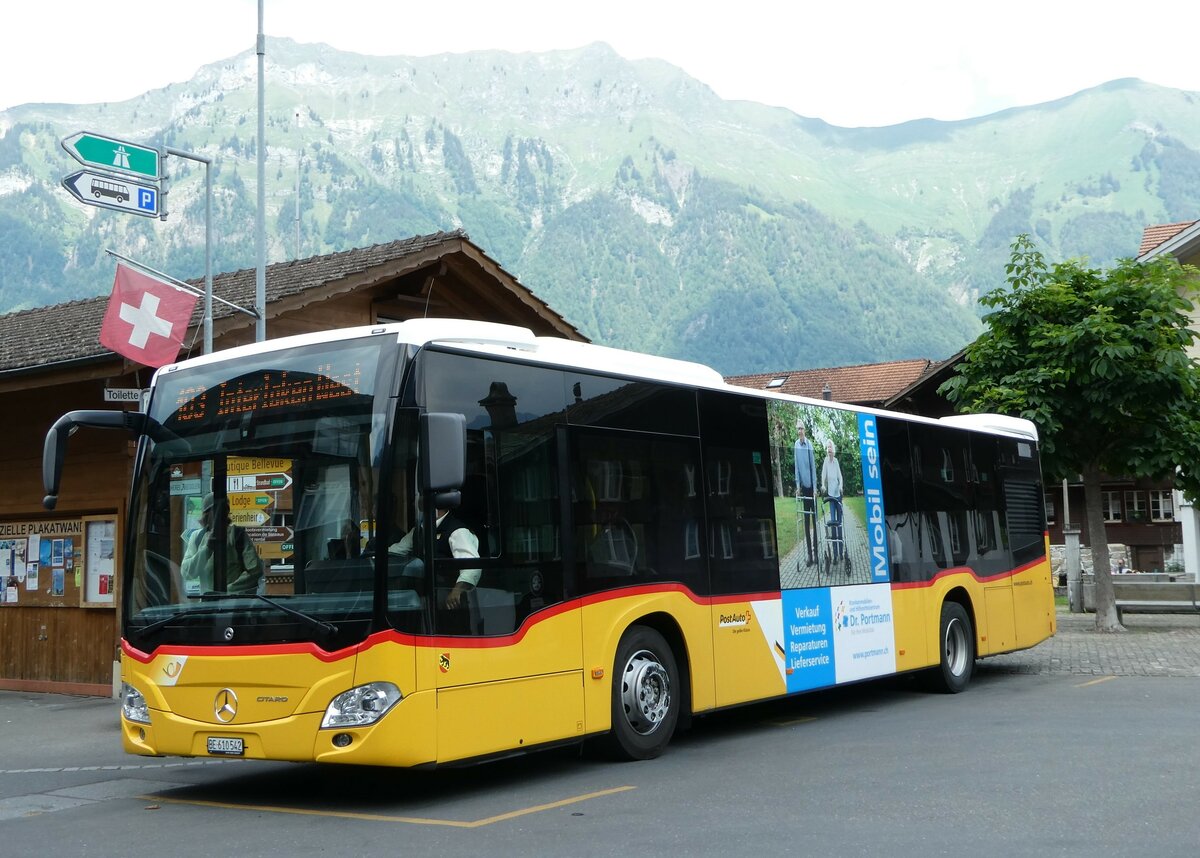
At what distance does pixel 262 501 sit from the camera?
8484mm

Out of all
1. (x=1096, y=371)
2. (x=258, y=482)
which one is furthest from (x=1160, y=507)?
(x=258, y=482)

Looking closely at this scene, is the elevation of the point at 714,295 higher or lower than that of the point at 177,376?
higher

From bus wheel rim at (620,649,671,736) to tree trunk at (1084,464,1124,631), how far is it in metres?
14.8

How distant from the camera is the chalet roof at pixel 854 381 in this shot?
66812 millimetres

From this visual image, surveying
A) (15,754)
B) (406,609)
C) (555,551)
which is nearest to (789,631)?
(555,551)

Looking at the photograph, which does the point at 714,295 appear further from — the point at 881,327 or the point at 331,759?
the point at 331,759

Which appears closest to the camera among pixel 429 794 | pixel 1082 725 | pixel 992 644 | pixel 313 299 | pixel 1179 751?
pixel 429 794

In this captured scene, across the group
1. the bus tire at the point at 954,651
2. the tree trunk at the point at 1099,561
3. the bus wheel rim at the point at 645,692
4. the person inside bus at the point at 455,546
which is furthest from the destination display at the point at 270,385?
the tree trunk at the point at 1099,561

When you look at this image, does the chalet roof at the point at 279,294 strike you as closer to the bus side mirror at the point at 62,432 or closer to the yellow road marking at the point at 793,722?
the bus side mirror at the point at 62,432

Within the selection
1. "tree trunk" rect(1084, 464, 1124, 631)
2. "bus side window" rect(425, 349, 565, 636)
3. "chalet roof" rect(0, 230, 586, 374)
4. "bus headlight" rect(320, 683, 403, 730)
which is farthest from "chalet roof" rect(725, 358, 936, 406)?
"bus headlight" rect(320, 683, 403, 730)

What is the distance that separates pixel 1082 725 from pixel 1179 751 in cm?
156

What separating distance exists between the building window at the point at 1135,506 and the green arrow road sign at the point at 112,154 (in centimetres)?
5243

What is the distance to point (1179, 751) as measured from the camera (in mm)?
9812

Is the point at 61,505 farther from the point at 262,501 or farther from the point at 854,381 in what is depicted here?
the point at 854,381
